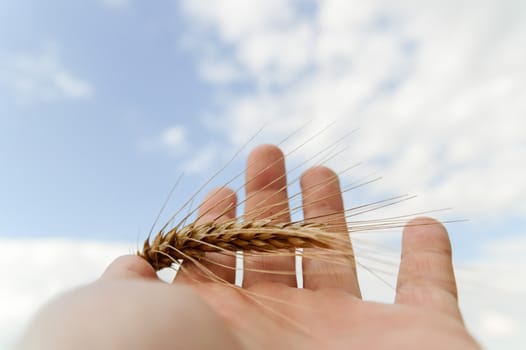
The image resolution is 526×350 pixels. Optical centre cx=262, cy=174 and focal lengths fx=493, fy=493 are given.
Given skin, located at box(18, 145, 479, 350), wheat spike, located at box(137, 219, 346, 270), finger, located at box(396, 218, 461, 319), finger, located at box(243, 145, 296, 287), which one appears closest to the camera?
skin, located at box(18, 145, 479, 350)

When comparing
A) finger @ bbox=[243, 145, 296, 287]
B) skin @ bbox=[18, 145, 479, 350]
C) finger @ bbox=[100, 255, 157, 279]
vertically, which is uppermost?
finger @ bbox=[243, 145, 296, 287]

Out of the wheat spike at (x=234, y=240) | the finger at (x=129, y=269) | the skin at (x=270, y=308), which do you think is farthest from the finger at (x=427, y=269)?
the finger at (x=129, y=269)

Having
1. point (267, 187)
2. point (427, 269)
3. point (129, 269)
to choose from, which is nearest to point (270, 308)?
point (129, 269)

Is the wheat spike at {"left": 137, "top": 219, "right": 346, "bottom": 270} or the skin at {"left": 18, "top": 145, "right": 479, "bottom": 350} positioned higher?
the wheat spike at {"left": 137, "top": 219, "right": 346, "bottom": 270}

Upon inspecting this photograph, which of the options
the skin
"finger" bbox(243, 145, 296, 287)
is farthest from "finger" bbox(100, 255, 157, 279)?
"finger" bbox(243, 145, 296, 287)

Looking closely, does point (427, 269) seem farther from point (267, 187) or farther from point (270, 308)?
point (267, 187)

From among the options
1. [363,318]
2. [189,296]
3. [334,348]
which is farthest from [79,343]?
[363,318]

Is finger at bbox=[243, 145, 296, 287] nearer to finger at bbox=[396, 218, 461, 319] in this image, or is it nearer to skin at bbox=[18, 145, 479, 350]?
skin at bbox=[18, 145, 479, 350]

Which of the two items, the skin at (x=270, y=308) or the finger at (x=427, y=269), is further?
the finger at (x=427, y=269)

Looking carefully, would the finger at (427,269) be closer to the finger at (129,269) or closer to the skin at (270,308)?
the skin at (270,308)
